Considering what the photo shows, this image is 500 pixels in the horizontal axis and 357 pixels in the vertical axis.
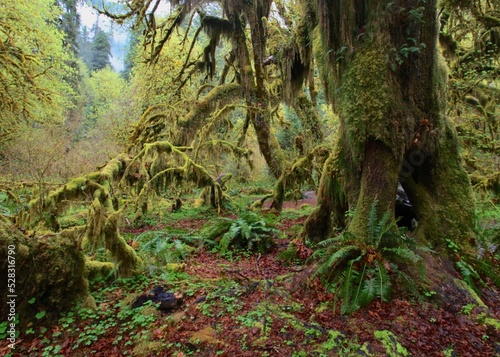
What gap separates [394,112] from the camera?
3988 mm

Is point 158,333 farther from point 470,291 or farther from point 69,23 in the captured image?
point 69,23

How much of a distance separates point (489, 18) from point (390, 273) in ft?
22.5

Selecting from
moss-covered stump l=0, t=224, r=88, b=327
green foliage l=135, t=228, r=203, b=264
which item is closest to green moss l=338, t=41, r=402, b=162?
green foliage l=135, t=228, r=203, b=264

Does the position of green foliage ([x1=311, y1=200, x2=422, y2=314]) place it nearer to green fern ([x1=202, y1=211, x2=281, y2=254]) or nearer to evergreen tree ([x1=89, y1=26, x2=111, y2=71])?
green fern ([x1=202, y1=211, x2=281, y2=254])

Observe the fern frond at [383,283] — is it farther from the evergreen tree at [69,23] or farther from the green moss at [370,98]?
the evergreen tree at [69,23]

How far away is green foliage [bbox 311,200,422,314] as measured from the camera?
11.0 ft

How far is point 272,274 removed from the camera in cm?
477

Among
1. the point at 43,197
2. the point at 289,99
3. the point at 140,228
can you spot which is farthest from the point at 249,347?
the point at 289,99

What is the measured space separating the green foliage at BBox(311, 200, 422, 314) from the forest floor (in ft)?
0.50

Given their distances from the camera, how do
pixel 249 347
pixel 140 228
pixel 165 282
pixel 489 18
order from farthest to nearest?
pixel 140 228 → pixel 489 18 → pixel 165 282 → pixel 249 347

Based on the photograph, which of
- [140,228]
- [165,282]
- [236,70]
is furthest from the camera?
[236,70]

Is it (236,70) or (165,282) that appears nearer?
(165,282)

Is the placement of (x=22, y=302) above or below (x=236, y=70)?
below

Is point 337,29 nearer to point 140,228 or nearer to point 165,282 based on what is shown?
point 165,282
